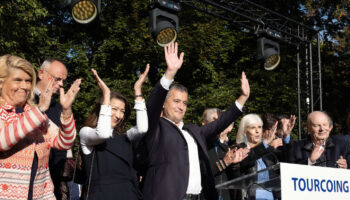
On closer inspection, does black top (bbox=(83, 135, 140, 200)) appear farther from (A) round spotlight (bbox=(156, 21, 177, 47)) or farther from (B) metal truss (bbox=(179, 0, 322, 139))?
(B) metal truss (bbox=(179, 0, 322, 139))

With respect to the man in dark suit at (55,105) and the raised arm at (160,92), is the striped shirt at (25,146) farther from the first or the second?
the raised arm at (160,92)

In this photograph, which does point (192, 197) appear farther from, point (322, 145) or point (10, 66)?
point (322, 145)

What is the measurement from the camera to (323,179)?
3596 mm

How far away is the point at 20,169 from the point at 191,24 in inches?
493

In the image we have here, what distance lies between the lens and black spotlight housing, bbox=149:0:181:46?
7809mm

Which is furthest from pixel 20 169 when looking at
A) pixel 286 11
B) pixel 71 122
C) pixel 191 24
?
pixel 286 11

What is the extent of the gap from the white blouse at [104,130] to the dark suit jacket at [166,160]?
91mm

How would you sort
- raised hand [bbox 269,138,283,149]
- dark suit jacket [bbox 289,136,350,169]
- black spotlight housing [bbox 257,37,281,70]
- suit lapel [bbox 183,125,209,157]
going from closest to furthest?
suit lapel [bbox 183,125,209,157], dark suit jacket [bbox 289,136,350,169], raised hand [bbox 269,138,283,149], black spotlight housing [bbox 257,37,281,70]

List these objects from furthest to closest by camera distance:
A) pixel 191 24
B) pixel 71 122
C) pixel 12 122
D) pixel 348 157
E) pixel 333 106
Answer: pixel 333 106 → pixel 191 24 → pixel 348 157 → pixel 71 122 → pixel 12 122

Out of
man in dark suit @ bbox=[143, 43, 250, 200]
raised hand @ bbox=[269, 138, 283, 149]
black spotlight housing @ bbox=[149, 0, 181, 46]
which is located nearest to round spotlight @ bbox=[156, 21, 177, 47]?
black spotlight housing @ bbox=[149, 0, 181, 46]

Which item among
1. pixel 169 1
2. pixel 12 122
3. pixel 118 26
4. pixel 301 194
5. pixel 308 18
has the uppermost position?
pixel 308 18

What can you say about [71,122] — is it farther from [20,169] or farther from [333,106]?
[333,106]

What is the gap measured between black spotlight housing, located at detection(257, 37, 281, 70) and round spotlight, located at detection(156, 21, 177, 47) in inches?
99.4

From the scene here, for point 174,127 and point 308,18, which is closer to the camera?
point 174,127
